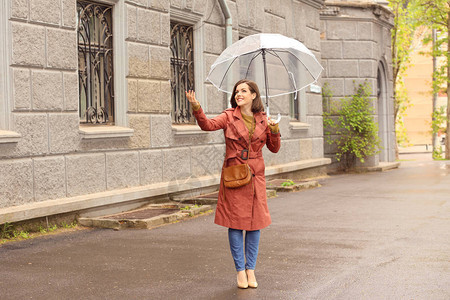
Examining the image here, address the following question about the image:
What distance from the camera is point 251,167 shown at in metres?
5.81

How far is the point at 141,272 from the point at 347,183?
10159 mm

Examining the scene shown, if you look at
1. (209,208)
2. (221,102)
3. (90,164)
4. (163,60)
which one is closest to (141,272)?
(90,164)

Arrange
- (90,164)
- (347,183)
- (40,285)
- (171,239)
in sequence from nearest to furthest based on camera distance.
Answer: (40,285), (171,239), (90,164), (347,183)

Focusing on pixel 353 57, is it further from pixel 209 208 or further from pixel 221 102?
pixel 209 208

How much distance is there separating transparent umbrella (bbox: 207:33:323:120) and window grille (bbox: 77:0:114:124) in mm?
2625

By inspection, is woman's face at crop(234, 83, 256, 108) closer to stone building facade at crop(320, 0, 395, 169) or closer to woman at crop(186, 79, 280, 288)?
woman at crop(186, 79, 280, 288)

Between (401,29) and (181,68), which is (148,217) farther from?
(401,29)

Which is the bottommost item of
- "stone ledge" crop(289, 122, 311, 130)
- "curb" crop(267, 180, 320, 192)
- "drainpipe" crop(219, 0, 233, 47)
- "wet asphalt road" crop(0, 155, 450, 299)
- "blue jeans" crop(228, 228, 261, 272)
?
A: "wet asphalt road" crop(0, 155, 450, 299)

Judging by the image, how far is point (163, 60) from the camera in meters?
11.0

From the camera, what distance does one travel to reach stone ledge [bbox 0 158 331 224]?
313 inches

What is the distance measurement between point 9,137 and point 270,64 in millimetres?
3082

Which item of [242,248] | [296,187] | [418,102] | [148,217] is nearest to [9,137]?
[148,217]

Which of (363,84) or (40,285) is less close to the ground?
(363,84)

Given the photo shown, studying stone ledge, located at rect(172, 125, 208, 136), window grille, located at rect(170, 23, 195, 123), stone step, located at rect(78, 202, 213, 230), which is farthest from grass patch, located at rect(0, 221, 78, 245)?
window grille, located at rect(170, 23, 195, 123)
